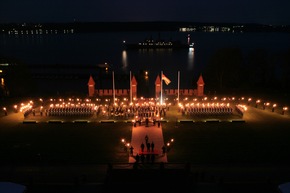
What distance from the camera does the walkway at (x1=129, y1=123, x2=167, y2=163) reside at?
20.2 metres

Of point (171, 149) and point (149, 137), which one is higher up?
point (149, 137)

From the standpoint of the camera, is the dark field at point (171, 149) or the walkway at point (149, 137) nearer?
the dark field at point (171, 149)

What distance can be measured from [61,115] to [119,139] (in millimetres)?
9087

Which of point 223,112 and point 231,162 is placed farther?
point 223,112

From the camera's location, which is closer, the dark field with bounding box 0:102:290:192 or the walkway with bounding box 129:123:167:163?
the dark field with bounding box 0:102:290:192

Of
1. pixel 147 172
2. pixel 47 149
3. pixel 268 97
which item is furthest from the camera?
pixel 268 97

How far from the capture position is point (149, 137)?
23.4 meters

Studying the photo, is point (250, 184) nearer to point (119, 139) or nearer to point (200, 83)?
point (119, 139)

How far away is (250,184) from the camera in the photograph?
51.7ft

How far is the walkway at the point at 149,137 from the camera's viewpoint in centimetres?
2019

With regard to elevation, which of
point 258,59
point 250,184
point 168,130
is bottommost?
point 250,184

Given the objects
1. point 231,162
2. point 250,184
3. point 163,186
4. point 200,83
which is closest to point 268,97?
point 200,83

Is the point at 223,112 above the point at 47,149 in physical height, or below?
above

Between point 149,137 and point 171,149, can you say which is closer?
point 171,149
